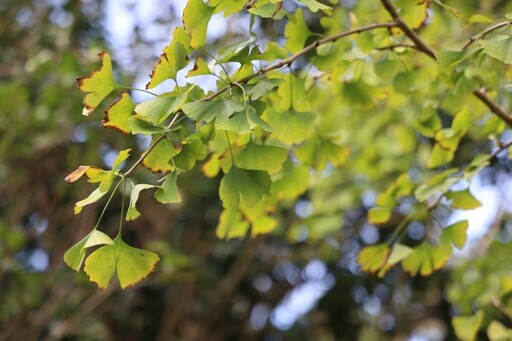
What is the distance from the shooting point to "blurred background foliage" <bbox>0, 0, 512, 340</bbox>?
2.12m

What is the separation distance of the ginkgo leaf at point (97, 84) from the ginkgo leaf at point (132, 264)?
0.47 feet

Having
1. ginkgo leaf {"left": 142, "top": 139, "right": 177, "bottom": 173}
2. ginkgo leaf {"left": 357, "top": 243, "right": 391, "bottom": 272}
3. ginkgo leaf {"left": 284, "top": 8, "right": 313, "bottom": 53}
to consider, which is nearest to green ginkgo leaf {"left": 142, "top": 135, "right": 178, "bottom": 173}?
ginkgo leaf {"left": 142, "top": 139, "right": 177, "bottom": 173}

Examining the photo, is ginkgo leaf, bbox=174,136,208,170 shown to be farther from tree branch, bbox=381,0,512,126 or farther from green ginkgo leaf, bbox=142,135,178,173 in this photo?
tree branch, bbox=381,0,512,126

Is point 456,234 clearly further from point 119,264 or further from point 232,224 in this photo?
point 119,264

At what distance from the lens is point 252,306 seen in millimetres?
2762

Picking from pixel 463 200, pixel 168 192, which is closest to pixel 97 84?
pixel 168 192

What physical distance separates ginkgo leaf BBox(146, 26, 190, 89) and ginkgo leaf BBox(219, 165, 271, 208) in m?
0.11

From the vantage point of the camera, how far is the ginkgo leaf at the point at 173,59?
2.08 ft

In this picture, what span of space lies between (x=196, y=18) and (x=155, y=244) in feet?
5.27

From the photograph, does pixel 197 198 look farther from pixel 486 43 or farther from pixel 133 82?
pixel 486 43

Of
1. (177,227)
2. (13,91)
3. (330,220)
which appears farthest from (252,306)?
(13,91)

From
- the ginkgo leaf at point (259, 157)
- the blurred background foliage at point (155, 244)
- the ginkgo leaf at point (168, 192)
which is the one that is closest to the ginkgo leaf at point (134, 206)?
the ginkgo leaf at point (168, 192)

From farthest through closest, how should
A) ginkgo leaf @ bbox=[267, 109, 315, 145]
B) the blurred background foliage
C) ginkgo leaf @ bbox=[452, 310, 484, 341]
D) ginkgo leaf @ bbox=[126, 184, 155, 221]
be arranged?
the blurred background foliage → ginkgo leaf @ bbox=[452, 310, 484, 341] → ginkgo leaf @ bbox=[267, 109, 315, 145] → ginkgo leaf @ bbox=[126, 184, 155, 221]

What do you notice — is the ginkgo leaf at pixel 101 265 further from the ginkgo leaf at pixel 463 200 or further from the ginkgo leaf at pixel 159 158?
the ginkgo leaf at pixel 463 200
